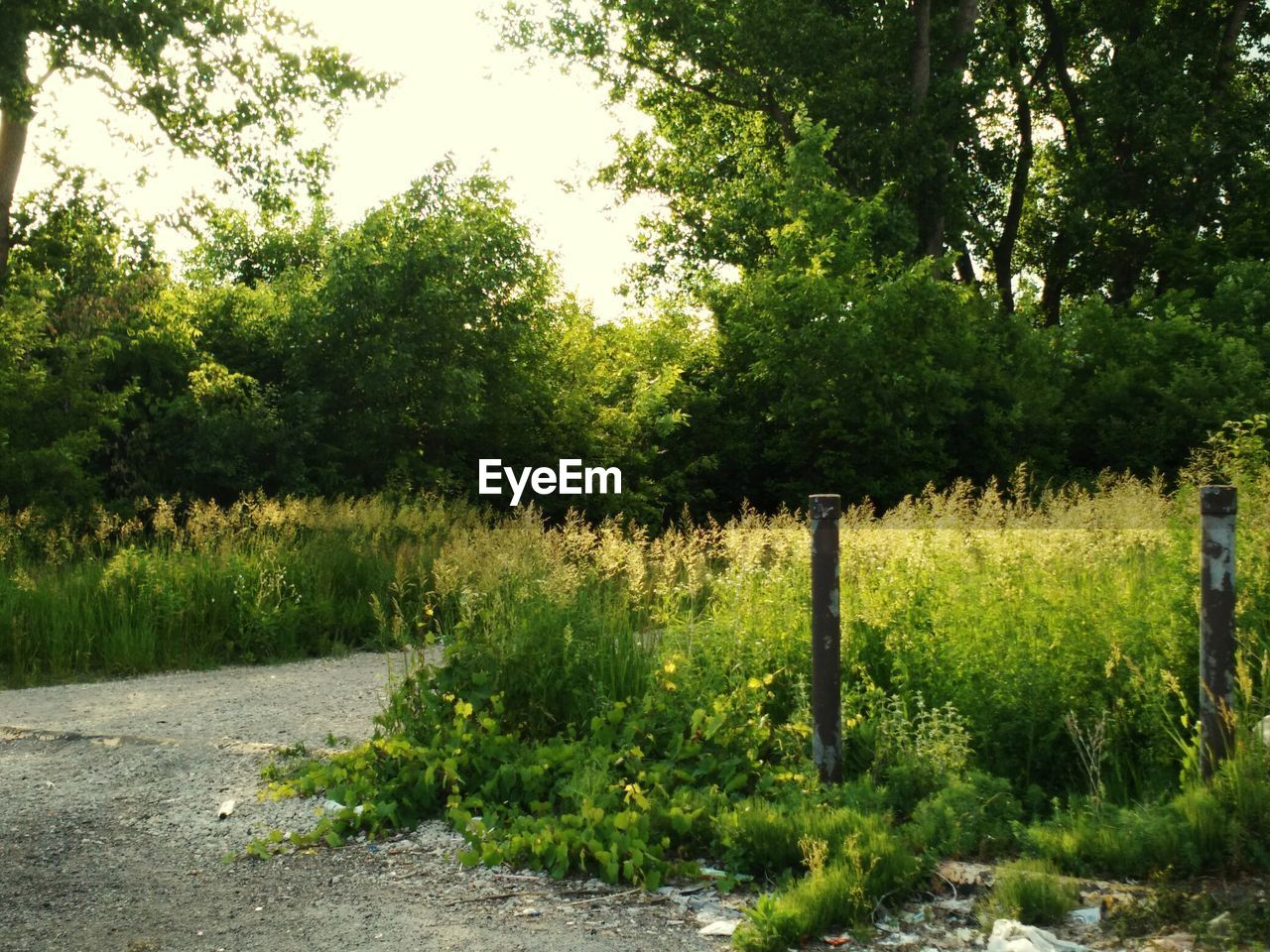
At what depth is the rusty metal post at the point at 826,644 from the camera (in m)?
5.38

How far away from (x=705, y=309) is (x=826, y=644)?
17334mm

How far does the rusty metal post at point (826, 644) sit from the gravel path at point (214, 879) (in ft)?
3.83

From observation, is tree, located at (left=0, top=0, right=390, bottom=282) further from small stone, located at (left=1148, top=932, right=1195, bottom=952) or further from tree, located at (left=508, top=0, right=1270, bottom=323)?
small stone, located at (left=1148, top=932, right=1195, bottom=952)

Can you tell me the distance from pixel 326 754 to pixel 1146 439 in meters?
17.1

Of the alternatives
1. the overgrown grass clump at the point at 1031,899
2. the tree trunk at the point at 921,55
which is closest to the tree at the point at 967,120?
the tree trunk at the point at 921,55

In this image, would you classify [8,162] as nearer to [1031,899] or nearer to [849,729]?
[849,729]

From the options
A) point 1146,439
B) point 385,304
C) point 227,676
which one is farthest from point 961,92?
point 227,676

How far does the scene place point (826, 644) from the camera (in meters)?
5.41

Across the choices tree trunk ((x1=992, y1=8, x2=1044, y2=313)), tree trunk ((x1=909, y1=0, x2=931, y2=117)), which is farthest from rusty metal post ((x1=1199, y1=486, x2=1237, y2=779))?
tree trunk ((x1=992, y1=8, x2=1044, y2=313))

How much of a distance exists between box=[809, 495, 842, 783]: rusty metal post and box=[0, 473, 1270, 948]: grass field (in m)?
0.15

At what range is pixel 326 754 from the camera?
246 inches

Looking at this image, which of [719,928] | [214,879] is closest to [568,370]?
[214,879]

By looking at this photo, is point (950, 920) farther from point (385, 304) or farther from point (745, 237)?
point (745, 237)

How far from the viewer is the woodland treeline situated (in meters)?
16.9
